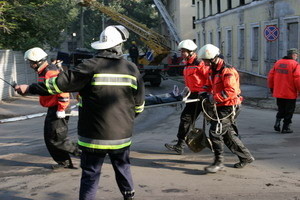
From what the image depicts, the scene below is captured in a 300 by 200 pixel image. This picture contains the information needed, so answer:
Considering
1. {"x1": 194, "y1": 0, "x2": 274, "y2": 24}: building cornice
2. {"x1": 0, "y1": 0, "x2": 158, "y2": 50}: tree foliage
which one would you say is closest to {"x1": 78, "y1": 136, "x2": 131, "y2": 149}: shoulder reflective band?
{"x1": 0, "y1": 0, "x2": 158, "y2": 50}: tree foliage

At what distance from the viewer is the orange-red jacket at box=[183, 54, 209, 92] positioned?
6.62m

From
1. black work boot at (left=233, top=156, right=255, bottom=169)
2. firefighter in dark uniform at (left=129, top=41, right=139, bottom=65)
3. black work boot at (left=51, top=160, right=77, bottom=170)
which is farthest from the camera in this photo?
firefighter in dark uniform at (left=129, top=41, right=139, bottom=65)

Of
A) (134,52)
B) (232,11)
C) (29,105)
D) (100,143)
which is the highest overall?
(232,11)

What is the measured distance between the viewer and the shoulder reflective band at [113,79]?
11.9 ft

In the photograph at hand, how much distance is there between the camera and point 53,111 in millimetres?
5781

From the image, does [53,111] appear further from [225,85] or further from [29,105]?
[29,105]

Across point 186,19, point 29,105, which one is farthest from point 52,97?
point 186,19

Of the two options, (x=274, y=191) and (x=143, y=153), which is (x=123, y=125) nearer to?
(x=274, y=191)

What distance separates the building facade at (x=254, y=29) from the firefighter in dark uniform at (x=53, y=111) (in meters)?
11.9

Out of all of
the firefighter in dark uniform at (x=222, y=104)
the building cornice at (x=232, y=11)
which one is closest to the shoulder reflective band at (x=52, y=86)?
the firefighter in dark uniform at (x=222, y=104)

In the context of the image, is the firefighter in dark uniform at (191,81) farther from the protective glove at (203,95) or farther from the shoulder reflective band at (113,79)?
the shoulder reflective band at (113,79)

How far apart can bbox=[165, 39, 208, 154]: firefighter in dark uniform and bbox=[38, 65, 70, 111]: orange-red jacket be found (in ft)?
6.61

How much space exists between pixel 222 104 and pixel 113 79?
7.93 feet

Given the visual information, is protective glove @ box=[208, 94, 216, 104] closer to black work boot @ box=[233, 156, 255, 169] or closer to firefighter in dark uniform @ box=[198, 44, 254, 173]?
firefighter in dark uniform @ box=[198, 44, 254, 173]
